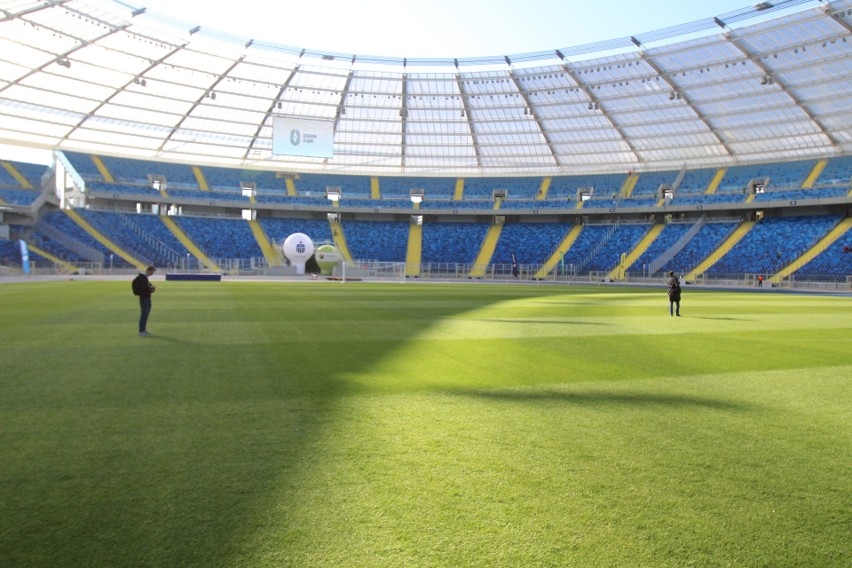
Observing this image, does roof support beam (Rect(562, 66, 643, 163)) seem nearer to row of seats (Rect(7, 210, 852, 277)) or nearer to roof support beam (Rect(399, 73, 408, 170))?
row of seats (Rect(7, 210, 852, 277))

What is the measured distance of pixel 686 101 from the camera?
53.9 m

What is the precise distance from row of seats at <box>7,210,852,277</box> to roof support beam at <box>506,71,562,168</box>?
8.76m

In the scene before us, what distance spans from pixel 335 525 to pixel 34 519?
2.02 m

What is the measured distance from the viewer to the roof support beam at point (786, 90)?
4588 centimetres

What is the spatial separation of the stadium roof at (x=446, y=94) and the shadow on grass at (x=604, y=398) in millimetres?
43528

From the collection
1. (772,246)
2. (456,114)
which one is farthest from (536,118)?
(772,246)

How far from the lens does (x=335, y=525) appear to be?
3889 millimetres

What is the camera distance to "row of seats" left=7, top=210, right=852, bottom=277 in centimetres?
5516

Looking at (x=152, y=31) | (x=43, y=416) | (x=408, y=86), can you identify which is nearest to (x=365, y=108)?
(x=408, y=86)

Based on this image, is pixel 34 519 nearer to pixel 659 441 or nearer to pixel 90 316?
pixel 659 441

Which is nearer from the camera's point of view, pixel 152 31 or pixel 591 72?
pixel 152 31

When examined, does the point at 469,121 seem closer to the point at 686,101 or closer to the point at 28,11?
the point at 686,101

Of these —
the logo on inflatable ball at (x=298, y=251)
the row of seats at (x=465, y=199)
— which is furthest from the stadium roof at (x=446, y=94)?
the logo on inflatable ball at (x=298, y=251)

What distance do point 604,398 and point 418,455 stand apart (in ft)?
11.1
